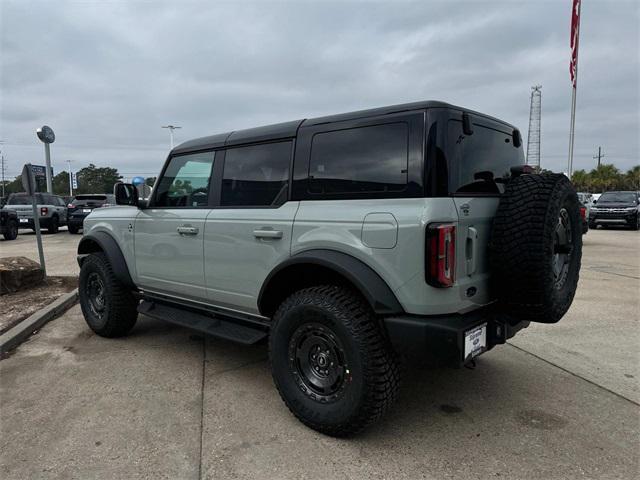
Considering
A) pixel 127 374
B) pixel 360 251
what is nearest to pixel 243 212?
pixel 360 251

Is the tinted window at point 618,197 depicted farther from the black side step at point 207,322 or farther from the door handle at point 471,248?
the black side step at point 207,322

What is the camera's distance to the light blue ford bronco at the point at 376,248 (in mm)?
2523

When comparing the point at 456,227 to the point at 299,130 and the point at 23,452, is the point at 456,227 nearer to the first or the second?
the point at 299,130

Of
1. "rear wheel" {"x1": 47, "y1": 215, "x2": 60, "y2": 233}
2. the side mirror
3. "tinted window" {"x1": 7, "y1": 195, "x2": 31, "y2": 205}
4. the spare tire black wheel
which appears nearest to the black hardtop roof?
the side mirror

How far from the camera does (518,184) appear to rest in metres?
2.76

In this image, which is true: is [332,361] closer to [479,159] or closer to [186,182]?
[479,159]

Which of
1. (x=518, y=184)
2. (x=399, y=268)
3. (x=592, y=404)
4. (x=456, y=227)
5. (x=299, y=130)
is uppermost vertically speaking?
(x=299, y=130)

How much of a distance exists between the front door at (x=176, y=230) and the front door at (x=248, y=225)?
0.19 m

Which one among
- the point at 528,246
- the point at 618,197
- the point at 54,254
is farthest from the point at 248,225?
the point at 618,197

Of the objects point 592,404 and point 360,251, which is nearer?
point 360,251

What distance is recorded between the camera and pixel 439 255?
242 centimetres

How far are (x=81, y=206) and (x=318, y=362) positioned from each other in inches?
694

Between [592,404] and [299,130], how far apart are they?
2753 millimetres

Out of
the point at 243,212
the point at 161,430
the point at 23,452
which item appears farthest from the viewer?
the point at 243,212
